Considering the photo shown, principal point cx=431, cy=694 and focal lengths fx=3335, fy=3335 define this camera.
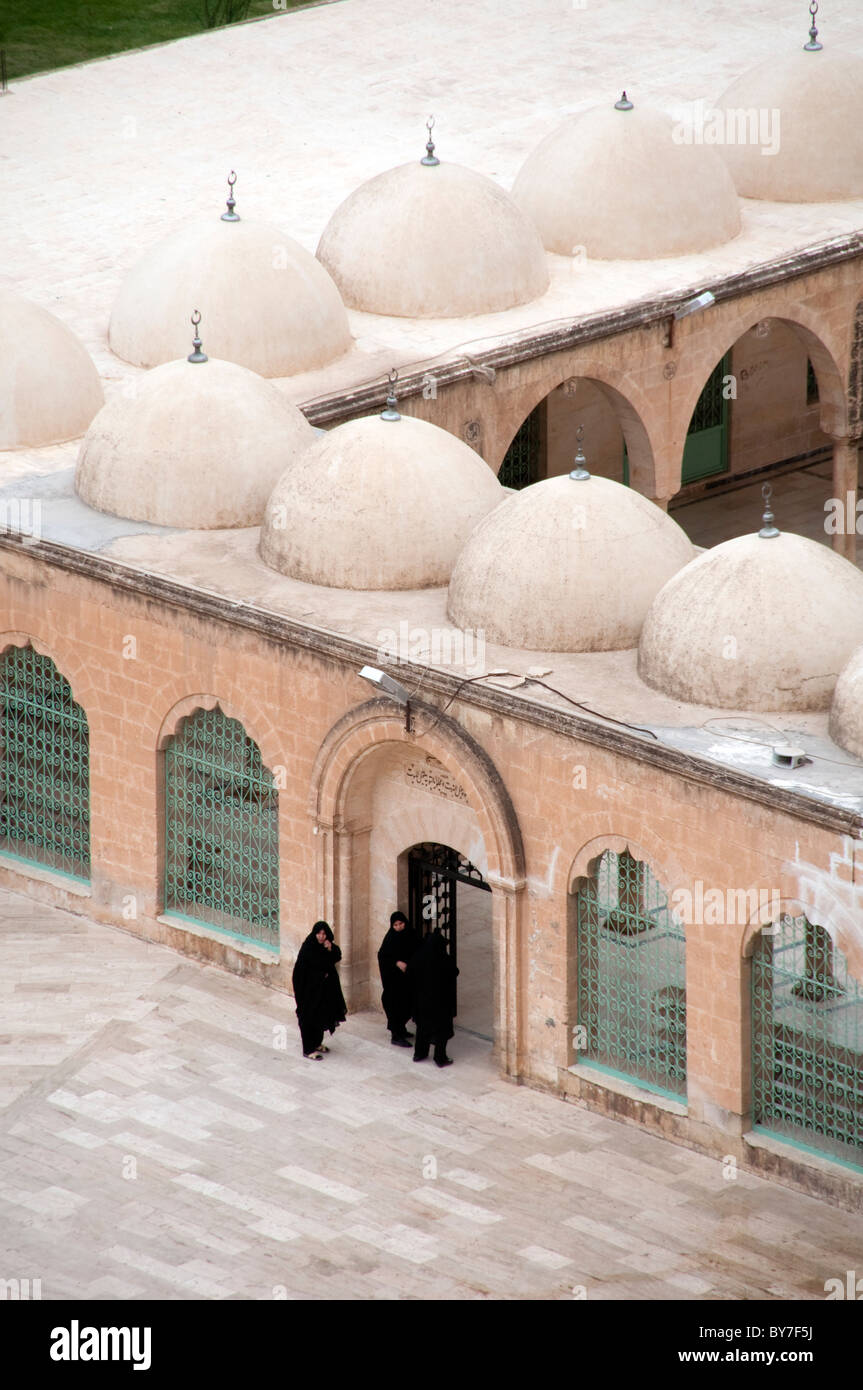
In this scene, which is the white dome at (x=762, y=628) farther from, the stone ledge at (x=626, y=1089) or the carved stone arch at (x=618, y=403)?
the carved stone arch at (x=618, y=403)

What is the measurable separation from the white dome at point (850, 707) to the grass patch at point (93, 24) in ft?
106

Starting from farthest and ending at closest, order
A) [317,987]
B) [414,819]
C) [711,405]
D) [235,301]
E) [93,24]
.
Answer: [93,24] → [711,405] → [235,301] → [414,819] → [317,987]

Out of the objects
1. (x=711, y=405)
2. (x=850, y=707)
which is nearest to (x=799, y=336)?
(x=711, y=405)

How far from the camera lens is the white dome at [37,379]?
30.6 m

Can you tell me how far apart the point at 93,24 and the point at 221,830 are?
3153 cm

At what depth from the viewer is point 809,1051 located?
24625mm

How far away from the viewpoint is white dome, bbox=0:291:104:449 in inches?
1207

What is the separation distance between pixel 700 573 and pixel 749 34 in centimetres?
1803

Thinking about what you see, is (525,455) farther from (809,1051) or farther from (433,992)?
(809,1051)

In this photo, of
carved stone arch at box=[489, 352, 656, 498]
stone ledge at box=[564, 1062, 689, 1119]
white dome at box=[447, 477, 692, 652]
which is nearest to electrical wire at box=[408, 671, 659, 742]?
white dome at box=[447, 477, 692, 652]

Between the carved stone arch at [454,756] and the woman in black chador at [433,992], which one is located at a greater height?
the carved stone arch at [454,756]

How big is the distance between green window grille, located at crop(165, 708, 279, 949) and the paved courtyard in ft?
2.24

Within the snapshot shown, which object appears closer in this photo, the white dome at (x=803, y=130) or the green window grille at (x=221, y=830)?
the green window grille at (x=221, y=830)

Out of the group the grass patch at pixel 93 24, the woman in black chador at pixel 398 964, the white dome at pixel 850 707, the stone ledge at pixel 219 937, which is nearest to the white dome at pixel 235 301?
the stone ledge at pixel 219 937
